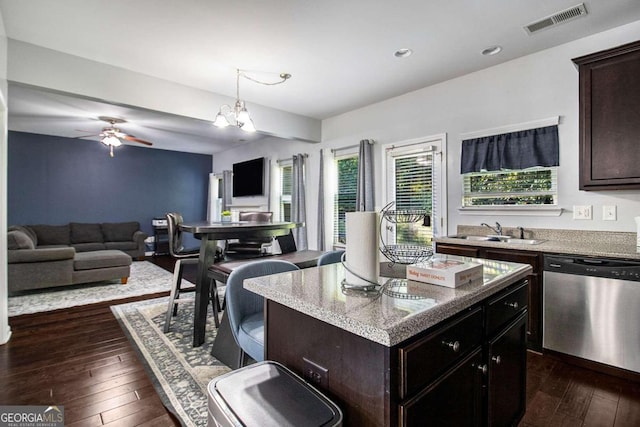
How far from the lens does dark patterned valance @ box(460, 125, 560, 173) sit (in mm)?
2930

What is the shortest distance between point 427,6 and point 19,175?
8234mm

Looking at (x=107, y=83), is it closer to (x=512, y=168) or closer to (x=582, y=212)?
(x=512, y=168)

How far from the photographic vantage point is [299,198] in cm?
561

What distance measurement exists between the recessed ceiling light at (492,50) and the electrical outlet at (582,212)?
166 cm

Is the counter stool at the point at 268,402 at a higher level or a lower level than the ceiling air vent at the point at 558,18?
lower

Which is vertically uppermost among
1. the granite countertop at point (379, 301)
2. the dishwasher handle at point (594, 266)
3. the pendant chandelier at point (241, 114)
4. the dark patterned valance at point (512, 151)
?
the pendant chandelier at point (241, 114)

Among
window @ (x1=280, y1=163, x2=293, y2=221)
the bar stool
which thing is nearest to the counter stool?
the bar stool

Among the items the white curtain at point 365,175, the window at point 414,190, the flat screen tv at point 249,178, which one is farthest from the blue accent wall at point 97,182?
the window at point 414,190

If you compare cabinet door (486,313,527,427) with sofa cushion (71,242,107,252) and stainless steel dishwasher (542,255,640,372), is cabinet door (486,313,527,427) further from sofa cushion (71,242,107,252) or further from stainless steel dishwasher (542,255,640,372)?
sofa cushion (71,242,107,252)

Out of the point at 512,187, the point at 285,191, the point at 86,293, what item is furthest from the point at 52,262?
the point at 512,187

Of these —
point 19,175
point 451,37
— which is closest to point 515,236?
point 451,37

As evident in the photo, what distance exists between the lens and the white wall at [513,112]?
106 inches

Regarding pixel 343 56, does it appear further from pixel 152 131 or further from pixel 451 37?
pixel 152 131

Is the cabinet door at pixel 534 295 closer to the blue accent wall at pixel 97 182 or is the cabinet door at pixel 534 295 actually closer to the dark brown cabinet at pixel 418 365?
the dark brown cabinet at pixel 418 365
